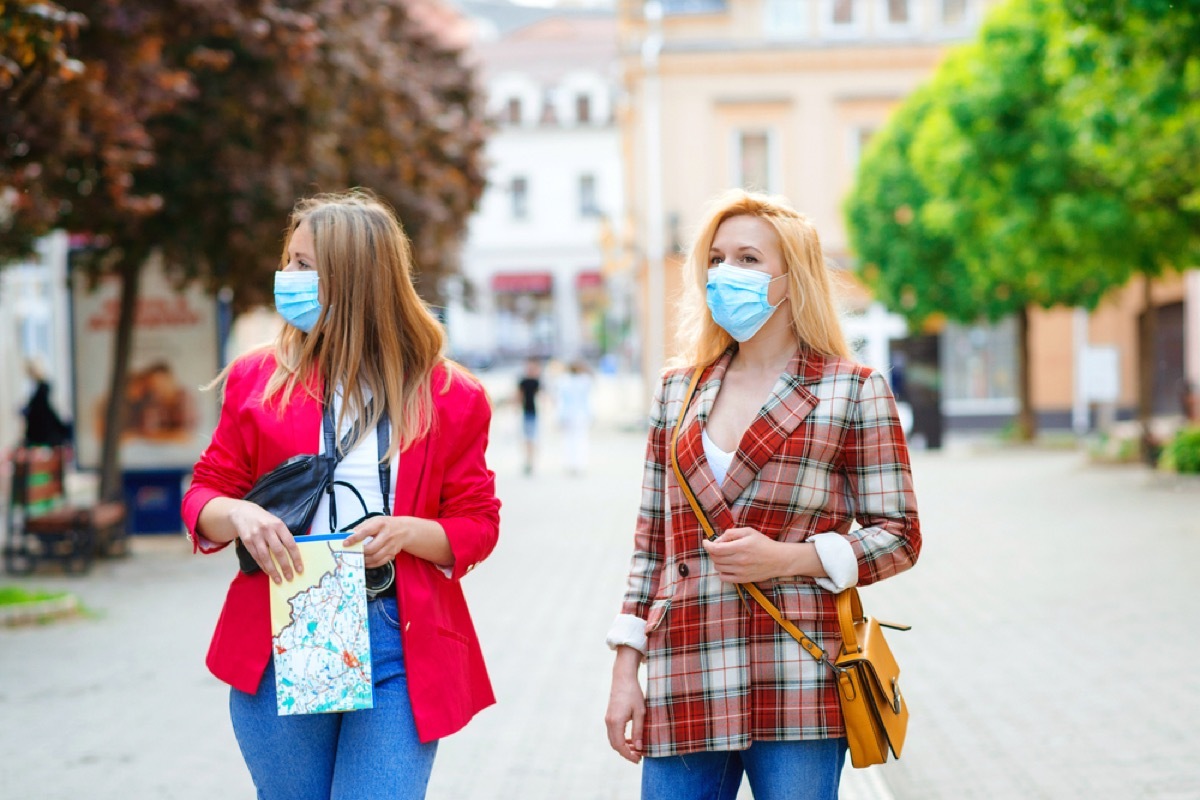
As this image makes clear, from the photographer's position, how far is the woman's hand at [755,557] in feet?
9.55

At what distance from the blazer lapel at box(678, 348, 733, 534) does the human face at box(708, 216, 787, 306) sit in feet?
0.76

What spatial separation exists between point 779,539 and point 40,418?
1746 centimetres

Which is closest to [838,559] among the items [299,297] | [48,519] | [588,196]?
[299,297]

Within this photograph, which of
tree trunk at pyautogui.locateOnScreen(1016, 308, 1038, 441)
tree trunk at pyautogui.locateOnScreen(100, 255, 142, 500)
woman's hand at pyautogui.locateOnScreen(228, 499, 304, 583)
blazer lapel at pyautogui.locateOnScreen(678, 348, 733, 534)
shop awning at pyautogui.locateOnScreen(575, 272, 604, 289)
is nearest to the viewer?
woman's hand at pyautogui.locateOnScreen(228, 499, 304, 583)

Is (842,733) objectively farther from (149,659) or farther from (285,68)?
(285,68)

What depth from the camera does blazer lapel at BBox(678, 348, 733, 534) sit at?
301cm

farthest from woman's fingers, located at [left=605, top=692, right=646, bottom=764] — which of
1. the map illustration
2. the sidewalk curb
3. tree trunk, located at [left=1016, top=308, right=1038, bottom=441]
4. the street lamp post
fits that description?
the street lamp post

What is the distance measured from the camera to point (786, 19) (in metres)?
40.1

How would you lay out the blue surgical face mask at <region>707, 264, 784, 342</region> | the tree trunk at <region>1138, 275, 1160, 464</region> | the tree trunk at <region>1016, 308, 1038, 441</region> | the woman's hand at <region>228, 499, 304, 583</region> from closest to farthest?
1. the woman's hand at <region>228, 499, 304, 583</region>
2. the blue surgical face mask at <region>707, 264, 784, 342</region>
3. the tree trunk at <region>1138, 275, 1160, 464</region>
4. the tree trunk at <region>1016, 308, 1038, 441</region>

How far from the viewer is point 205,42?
13.5 meters

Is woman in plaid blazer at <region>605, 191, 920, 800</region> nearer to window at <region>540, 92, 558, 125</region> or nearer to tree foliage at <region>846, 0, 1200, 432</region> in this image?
tree foliage at <region>846, 0, 1200, 432</region>

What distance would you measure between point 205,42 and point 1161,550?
9.73 meters

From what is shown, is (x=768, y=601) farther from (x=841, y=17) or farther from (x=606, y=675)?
(x=841, y=17)

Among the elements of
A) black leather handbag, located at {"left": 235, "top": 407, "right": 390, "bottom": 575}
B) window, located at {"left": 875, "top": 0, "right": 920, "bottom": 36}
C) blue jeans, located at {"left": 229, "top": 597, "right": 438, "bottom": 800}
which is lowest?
blue jeans, located at {"left": 229, "top": 597, "right": 438, "bottom": 800}
